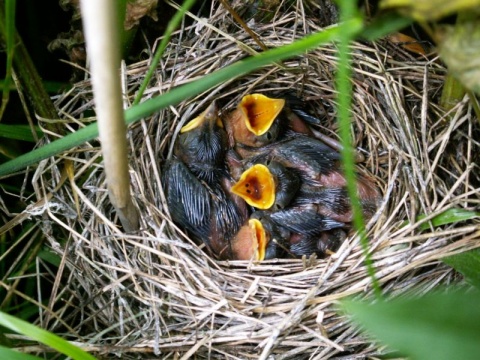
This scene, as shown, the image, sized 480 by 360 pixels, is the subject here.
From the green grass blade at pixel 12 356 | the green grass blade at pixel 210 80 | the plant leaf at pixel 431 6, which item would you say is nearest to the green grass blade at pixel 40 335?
the green grass blade at pixel 12 356

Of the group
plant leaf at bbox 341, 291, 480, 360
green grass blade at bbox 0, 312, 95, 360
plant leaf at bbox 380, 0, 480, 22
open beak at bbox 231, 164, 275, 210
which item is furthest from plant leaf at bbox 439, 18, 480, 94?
open beak at bbox 231, 164, 275, 210

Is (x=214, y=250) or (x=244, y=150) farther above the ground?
(x=244, y=150)

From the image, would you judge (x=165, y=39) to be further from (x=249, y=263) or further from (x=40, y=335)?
(x=249, y=263)

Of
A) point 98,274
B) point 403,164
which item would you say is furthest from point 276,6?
point 98,274

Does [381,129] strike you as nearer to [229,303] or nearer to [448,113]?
[448,113]

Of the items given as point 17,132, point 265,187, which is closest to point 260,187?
point 265,187

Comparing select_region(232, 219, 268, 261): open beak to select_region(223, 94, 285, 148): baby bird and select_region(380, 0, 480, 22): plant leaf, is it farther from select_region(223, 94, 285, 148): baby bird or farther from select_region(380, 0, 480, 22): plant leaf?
select_region(380, 0, 480, 22): plant leaf
